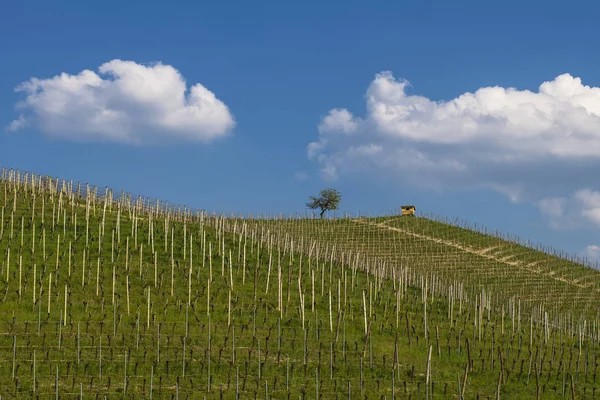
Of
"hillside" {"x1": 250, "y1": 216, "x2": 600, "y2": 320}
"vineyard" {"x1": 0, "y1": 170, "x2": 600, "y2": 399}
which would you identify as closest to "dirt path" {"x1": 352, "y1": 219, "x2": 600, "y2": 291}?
"hillside" {"x1": 250, "y1": 216, "x2": 600, "y2": 320}

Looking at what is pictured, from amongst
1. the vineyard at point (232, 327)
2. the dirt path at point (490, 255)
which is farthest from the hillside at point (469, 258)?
the vineyard at point (232, 327)

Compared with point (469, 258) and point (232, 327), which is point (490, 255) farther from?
point (232, 327)

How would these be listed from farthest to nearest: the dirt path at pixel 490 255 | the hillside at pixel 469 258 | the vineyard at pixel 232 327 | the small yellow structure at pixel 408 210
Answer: the small yellow structure at pixel 408 210
the dirt path at pixel 490 255
the hillside at pixel 469 258
the vineyard at pixel 232 327

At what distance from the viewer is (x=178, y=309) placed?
24.3 metres

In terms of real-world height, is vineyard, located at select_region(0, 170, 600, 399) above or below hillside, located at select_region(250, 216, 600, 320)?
below

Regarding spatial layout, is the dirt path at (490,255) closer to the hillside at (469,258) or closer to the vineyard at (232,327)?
the hillside at (469,258)

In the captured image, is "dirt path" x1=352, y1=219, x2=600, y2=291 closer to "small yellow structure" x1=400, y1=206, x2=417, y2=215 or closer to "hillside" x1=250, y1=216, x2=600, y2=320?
"hillside" x1=250, y1=216, x2=600, y2=320

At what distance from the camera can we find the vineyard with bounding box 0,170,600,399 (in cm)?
1783

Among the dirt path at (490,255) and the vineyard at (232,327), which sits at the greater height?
the dirt path at (490,255)

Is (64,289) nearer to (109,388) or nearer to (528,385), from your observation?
(109,388)

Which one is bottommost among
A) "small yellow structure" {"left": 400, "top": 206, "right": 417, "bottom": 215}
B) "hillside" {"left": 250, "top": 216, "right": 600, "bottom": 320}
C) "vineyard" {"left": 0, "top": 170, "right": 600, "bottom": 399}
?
"vineyard" {"left": 0, "top": 170, "right": 600, "bottom": 399}

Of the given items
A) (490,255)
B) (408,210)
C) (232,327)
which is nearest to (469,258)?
(490,255)

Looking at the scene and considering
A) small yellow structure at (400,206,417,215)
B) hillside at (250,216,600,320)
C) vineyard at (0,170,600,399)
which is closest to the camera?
vineyard at (0,170,600,399)

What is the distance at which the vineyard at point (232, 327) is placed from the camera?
17828 mm
